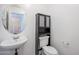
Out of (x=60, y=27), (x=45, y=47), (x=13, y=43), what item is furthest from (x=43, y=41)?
(x=13, y=43)

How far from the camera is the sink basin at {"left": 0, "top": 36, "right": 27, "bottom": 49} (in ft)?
5.25

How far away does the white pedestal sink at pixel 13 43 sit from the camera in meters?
1.60

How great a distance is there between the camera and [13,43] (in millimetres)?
1631

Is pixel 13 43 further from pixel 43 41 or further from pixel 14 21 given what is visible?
pixel 43 41

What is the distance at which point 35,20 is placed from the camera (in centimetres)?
192

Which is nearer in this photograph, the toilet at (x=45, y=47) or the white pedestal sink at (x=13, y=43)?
the white pedestal sink at (x=13, y=43)

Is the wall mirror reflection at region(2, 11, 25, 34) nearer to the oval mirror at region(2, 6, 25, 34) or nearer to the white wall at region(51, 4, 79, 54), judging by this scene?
the oval mirror at region(2, 6, 25, 34)

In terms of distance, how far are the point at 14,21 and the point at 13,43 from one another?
0.47 m

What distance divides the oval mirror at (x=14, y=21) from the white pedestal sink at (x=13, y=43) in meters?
0.16

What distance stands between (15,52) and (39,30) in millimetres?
669

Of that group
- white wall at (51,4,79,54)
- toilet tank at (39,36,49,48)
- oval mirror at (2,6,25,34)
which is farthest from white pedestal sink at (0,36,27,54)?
white wall at (51,4,79,54)

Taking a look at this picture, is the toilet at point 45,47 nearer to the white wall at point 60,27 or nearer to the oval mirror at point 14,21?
the white wall at point 60,27

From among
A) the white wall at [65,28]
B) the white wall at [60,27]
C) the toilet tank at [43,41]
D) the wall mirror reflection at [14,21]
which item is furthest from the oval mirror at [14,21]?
the white wall at [65,28]

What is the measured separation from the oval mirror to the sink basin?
17 cm
